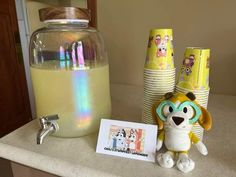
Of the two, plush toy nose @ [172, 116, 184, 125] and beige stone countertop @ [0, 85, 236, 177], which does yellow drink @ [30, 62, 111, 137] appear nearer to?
beige stone countertop @ [0, 85, 236, 177]

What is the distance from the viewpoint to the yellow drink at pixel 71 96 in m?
0.47

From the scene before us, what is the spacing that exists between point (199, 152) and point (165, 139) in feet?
0.30

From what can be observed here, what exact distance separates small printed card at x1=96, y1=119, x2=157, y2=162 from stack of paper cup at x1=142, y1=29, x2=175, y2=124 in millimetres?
51

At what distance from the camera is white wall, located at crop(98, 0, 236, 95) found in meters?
0.84

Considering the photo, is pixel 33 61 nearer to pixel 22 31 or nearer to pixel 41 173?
pixel 41 173

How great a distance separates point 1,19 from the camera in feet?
5.84

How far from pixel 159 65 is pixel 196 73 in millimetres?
88

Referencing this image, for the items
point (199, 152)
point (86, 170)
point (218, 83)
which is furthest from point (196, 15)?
point (86, 170)

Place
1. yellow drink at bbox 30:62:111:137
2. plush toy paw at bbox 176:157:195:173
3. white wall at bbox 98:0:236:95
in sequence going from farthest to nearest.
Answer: white wall at bbox 98:0:236:95 → yellow drink at bbox 30:62:111:137 → plush toy paw at bbox 176:157:195:173

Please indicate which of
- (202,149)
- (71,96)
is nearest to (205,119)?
(202,149)

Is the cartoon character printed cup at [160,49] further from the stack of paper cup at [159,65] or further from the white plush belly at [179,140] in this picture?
the white plush belly at [179,140]

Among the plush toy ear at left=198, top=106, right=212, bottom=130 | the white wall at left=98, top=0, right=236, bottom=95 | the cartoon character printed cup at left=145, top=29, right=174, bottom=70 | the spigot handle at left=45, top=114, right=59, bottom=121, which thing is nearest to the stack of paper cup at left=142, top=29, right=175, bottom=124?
the cartoon character printed cup at left=145, top=29, right=174, bottom=70

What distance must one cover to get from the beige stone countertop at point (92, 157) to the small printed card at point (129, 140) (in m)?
0.01

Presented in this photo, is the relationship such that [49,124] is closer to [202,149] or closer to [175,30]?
[202,149]
